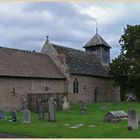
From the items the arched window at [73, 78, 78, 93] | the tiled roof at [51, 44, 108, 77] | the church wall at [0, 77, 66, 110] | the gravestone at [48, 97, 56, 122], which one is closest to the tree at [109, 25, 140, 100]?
the tiled roof at [51, 44, 108, 77]

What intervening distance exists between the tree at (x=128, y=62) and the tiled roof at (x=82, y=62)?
2.81 metres

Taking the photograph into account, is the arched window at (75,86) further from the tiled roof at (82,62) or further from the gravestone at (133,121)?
the gravestone at (133,121)

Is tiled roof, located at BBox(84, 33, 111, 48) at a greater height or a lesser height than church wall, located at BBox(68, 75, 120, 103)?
greater

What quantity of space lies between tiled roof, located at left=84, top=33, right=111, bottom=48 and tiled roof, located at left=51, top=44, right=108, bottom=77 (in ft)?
9.92

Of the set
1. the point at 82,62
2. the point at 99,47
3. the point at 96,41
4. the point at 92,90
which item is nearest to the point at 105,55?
the point at 99,47

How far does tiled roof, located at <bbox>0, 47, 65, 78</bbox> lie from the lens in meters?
37.0

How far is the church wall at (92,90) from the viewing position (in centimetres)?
4616

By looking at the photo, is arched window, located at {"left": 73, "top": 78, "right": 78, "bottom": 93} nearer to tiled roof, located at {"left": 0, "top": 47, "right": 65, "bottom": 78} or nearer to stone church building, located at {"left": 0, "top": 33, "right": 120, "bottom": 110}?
stone church building, located at {"left": 0, "top": 33, "right": 120, "bottom": 110}

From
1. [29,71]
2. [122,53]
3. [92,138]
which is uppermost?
[122,53]

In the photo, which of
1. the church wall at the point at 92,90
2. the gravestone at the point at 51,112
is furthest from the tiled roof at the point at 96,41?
the gravestone at the point at 51,112

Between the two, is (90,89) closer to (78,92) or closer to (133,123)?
(78,92)

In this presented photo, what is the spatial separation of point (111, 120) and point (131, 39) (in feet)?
102

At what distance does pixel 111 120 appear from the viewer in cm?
1975

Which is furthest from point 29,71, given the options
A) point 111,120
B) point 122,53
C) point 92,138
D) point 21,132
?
point 92,138
